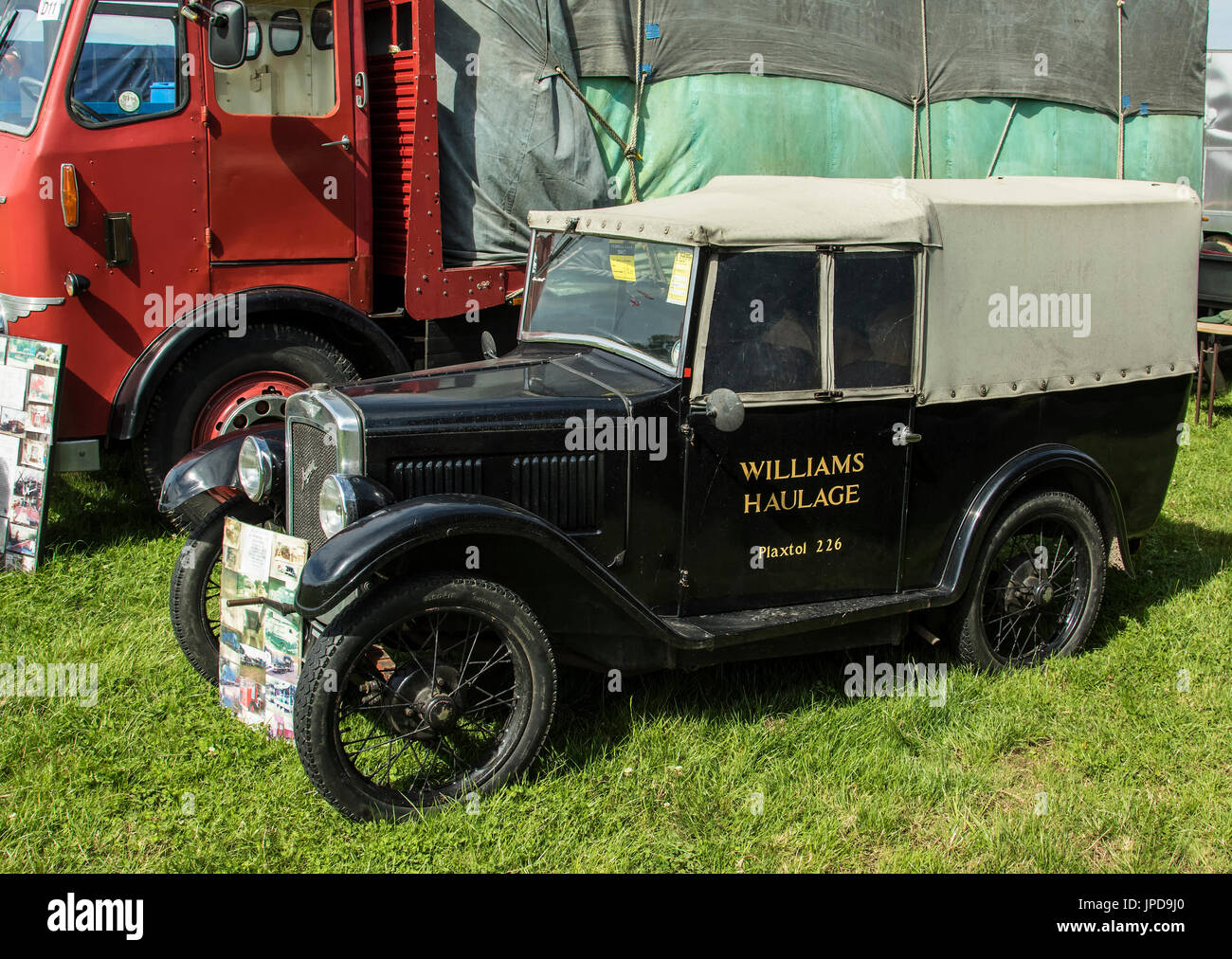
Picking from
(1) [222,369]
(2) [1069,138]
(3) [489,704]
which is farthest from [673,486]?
(2) [1069,138]

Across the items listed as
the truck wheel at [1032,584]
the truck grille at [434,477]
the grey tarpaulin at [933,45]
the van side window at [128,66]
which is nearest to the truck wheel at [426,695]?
the truck grille at [434,477]

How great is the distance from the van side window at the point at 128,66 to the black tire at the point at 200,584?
8.42 ft

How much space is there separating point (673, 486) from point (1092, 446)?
2.05m

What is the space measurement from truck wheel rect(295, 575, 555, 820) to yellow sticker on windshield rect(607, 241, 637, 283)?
1.35 metres

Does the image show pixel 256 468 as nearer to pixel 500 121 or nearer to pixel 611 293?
pixel 611 293

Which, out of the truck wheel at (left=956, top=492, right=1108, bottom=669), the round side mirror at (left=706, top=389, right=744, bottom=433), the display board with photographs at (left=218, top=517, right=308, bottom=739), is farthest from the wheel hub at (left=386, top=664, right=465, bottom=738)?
the truck wheel at (left=956, top=492, right=1108, bottom=669)

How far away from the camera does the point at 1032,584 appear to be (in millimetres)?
4926

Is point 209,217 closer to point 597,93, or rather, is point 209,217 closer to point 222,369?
point 222,369

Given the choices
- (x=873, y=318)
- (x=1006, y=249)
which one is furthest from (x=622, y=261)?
(x=1006, y=249)

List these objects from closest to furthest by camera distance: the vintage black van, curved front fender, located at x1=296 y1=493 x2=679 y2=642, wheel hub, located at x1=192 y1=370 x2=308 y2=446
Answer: curved front fender, located at x1=296 y1=493 x2=679 y2=642
the vintage black van
wheel hub, located at x1=192 y1=370 x2=308 y2=446

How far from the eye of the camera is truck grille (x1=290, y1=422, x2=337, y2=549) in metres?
3.93

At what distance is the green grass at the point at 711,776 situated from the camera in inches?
141

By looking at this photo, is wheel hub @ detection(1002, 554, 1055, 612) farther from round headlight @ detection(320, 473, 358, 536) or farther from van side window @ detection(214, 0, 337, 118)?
van side window @ detection(214, 0, 337, 118)

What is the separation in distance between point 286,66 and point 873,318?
3.72 m
